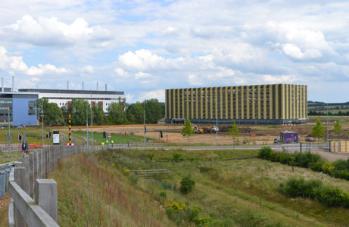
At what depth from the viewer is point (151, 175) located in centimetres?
5625

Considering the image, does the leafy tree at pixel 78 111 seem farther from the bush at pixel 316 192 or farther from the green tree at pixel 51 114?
the bush at pixel 316 192

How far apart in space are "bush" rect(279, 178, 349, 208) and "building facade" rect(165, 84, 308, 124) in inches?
4791

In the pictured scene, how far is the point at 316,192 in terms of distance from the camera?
1848 inches

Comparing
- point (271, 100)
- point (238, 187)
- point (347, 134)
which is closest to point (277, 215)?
point (238, 187)

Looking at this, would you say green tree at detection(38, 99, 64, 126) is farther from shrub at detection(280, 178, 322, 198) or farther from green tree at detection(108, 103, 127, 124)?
shrub at detection(280, 178, 322, 198)

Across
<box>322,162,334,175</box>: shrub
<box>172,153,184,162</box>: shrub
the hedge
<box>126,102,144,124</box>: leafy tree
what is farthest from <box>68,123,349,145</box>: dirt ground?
<box>126,102,144,124</box>: leafy tree

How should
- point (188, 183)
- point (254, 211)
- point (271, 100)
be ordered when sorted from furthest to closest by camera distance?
1. point (271, 100)
2. point (188, 183)
3. point (254, 211)

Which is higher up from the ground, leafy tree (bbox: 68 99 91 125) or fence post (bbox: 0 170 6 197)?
leafy tree (bbox: 68 99 91 125)

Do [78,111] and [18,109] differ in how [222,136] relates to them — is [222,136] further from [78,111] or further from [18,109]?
[18,109]

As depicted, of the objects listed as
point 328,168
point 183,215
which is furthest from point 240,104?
point 183,215

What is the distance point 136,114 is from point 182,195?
472 ft

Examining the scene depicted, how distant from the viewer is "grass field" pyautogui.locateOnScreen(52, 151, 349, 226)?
45.4ft

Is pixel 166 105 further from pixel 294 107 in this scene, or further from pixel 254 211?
pixel 254 211

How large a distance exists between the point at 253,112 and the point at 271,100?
29.6 feet
